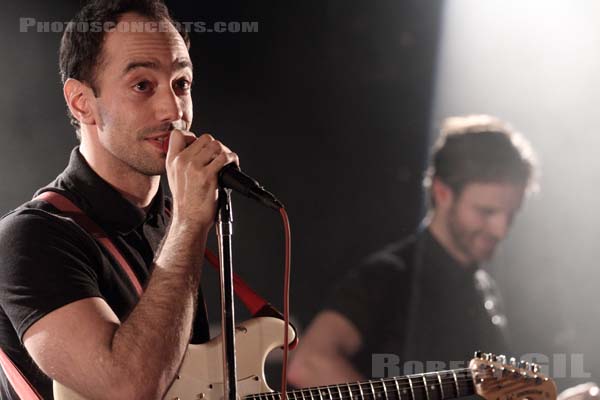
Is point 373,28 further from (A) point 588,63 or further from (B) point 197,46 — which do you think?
(A) point 588,63

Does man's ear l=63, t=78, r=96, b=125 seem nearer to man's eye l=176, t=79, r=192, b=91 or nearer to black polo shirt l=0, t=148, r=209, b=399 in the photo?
black polo shirt l=0, t=148, r=209, b=399

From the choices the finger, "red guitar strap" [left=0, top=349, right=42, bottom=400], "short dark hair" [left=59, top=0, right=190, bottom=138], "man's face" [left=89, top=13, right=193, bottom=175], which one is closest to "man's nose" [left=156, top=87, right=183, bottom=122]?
"man's face" [left=89, top=13, right=193, bottom=175]

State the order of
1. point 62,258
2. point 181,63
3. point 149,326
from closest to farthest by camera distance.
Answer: point 149,326, point 62,258, point 181,63

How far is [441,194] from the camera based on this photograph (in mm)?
3182

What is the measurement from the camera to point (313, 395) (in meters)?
1.95

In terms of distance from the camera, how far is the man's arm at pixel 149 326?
156 cm

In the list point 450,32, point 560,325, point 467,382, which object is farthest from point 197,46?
point 560,325

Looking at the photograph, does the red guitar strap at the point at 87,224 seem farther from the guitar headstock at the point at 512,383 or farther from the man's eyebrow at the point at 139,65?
the guitar headstock at the point at 512,383

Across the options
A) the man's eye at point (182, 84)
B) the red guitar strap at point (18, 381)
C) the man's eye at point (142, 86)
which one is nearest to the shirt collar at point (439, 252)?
the man's eye at point (182, 84)

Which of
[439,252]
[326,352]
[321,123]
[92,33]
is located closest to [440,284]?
[439,252]

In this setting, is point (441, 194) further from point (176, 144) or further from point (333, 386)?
point (176, 144)

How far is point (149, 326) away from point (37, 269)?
10.9 inches

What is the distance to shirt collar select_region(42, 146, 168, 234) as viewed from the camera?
1977mm

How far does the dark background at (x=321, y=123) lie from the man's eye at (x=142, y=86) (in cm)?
79
